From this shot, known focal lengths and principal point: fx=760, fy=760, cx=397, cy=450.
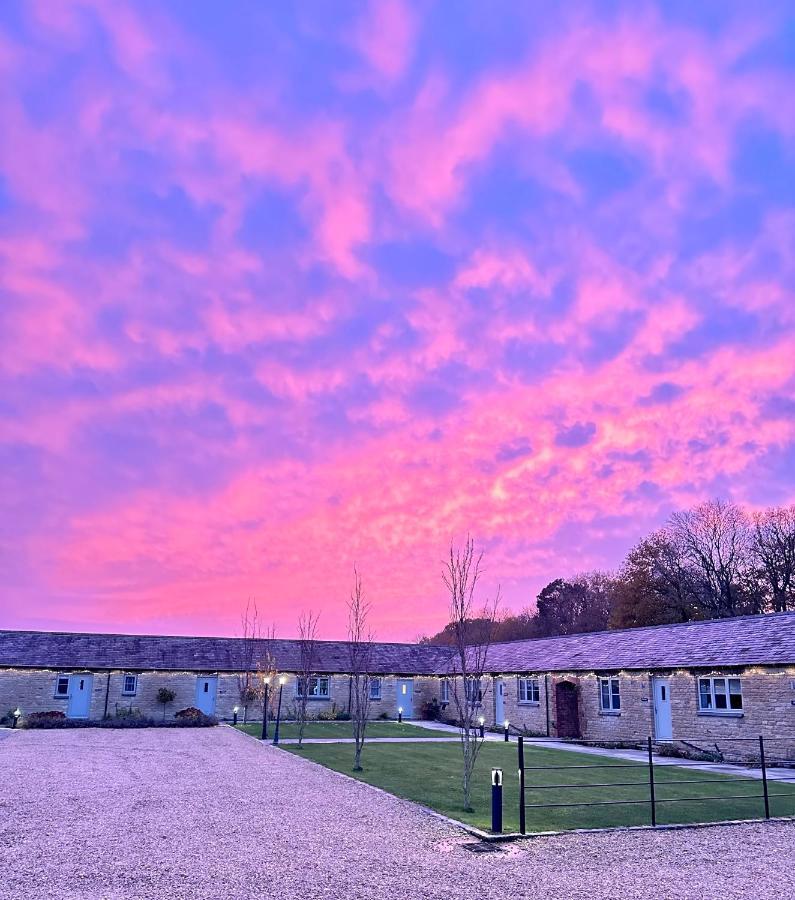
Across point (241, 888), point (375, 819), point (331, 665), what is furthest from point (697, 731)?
point (331, 665)

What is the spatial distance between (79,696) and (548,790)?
30.1 metres

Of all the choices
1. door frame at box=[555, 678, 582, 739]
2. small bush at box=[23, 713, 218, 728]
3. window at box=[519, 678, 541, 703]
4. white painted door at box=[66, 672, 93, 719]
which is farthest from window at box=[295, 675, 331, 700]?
door frame at box=[555, 678, 582, 739]

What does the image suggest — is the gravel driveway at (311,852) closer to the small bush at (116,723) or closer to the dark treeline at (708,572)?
the small bush at (116,723)

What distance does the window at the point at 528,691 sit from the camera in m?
34.2

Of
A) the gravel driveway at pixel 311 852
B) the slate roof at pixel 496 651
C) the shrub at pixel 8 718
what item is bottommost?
the shrub at pixel 8 718

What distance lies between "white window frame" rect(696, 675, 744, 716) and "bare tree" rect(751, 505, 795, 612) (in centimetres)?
3078

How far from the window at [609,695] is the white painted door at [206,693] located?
69.7 ft

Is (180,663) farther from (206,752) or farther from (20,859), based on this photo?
(20,859)

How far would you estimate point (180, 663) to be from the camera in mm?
41281

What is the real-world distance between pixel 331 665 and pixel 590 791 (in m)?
28.7

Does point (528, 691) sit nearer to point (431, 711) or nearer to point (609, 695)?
point (609, 695)

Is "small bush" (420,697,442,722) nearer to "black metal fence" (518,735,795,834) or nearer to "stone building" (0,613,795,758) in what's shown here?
"stone building" (0,613,795,758)

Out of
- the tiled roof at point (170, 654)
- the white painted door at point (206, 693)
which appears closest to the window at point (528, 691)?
the tiled roof at point (170, 654)

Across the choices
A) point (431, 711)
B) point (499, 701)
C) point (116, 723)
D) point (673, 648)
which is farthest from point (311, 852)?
point (431, 711)
